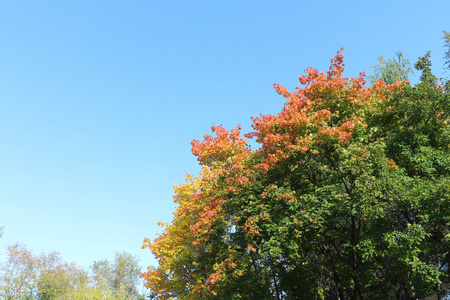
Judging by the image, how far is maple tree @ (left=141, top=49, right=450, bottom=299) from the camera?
13258mm

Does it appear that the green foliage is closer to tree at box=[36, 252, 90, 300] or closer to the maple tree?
tree at box=[36, 252, 90, 300]

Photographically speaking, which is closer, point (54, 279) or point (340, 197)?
point (340, 197)

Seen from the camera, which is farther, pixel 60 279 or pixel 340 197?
pixel 60 279

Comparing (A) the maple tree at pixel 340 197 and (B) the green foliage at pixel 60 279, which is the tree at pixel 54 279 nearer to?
(B) the green foliage at pixel 60 279

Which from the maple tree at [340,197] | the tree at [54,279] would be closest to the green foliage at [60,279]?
the tree at [54,279]

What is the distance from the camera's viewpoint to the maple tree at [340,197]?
43.5ft

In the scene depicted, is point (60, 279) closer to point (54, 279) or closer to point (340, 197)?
point (54, 279)

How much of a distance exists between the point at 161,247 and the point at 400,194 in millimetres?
19131

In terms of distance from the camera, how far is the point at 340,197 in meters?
14.2

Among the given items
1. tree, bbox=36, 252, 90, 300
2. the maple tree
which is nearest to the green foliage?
tree, bbox=36, 252, 90, 300

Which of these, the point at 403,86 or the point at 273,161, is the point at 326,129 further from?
the point at 403,86

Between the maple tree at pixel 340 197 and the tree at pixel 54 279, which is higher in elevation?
the tree at pixel 54 279

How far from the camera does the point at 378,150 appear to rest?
13781 mm

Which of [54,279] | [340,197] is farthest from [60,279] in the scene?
[340,197]
